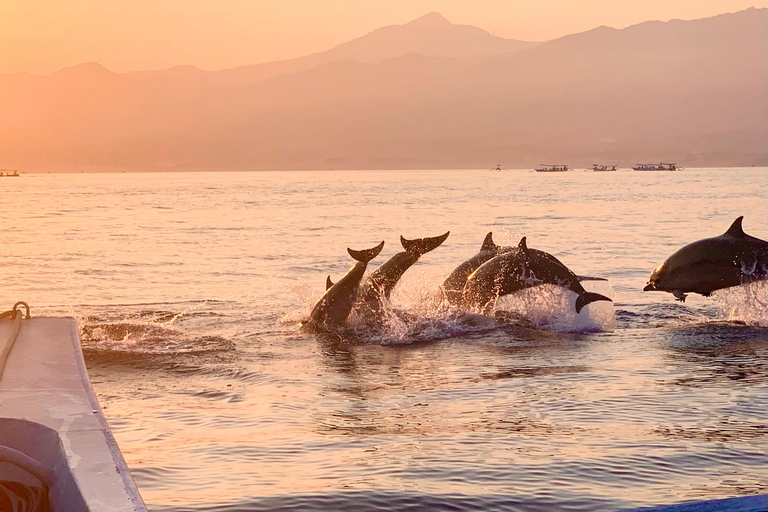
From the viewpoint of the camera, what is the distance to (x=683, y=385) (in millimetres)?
13633

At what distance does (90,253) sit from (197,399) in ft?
87.5

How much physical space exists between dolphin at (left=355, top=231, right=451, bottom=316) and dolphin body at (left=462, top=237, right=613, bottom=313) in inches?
51.4

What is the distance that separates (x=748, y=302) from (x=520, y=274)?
16.1 ft

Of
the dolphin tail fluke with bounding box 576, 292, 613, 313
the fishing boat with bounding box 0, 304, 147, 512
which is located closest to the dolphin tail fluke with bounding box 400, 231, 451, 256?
the dolphin tail fluke with bounding box 576, 292, 613, 313

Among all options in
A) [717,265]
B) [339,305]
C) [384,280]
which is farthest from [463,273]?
[717,265]

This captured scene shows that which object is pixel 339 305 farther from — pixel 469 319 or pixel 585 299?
pixel 585 299

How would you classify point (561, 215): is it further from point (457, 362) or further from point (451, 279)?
point (457, 362)

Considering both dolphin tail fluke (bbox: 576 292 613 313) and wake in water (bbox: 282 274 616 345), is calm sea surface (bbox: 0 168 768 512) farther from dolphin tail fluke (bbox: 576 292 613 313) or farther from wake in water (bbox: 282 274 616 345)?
dolphin tail fluke (bbox: 576 292 613 313)

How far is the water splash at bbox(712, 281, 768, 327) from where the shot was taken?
19000mm

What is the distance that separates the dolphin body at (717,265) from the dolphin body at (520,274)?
4.93 feet

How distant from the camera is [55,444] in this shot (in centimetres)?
703

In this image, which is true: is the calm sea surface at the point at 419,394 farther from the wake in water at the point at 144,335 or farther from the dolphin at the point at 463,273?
the dolphin at the point at 463,273

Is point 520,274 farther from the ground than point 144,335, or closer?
farther from the ground

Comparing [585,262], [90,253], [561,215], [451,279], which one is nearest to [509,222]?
[561,215]
